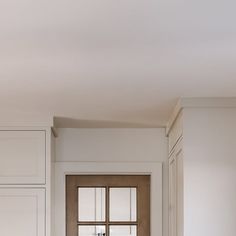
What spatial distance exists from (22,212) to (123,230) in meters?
0.93

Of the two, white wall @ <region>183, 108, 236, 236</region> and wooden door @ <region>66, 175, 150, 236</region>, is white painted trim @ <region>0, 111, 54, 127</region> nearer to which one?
wooden door @ <region>66, 175, 150, 236</region>

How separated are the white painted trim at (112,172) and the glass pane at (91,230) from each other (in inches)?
6.0

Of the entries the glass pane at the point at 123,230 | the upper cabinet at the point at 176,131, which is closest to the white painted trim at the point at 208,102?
the upper cabinet at the point at 176,131

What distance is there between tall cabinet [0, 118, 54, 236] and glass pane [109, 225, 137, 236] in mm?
661

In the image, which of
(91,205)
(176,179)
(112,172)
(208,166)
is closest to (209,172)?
(208,166)

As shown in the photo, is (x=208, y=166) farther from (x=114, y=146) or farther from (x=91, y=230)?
(x=91, y=230)

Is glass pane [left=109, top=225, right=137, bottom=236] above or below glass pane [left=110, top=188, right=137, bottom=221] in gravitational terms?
below

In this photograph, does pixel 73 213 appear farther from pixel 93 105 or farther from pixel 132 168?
pixel 93 105

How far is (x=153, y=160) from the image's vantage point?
4.89 metres

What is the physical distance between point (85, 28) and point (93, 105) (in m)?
1.77

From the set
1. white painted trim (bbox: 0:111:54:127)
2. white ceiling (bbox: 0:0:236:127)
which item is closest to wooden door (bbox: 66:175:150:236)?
white painted trim (bbox: 0:111:54:127)

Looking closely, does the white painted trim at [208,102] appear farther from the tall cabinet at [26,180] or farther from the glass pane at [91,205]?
the glass pane at [91,205]

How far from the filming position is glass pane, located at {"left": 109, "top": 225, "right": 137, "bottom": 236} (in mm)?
4867

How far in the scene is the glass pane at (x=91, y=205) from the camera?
488cm
